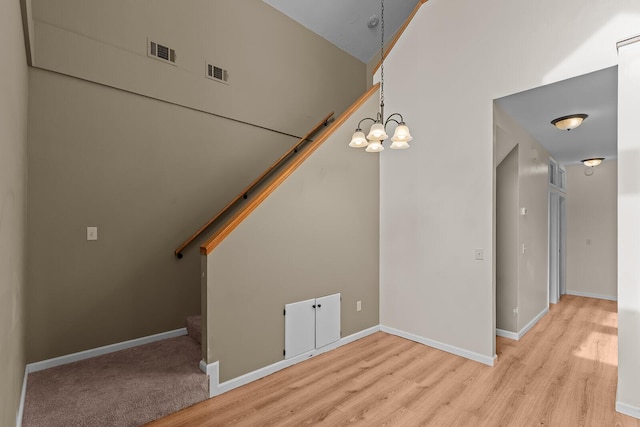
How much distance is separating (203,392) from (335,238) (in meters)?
1.92

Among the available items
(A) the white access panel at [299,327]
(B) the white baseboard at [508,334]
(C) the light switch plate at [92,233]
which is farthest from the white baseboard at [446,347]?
(C) the light switch plate at [92,233]

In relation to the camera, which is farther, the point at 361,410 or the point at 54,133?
the point at 54,133

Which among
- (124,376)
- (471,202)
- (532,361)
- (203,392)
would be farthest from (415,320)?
(124,376)

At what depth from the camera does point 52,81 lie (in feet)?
9.05

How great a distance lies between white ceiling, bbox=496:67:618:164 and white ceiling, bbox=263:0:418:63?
316 cm

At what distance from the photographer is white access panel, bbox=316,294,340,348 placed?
10.8 feet

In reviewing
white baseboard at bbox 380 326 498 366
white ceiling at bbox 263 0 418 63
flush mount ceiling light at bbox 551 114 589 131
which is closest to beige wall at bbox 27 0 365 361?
white ceiling at bbox 263 0 418 63

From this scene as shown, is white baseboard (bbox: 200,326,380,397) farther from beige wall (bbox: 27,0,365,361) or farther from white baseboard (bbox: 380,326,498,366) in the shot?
beige wall (bbox: 27,0,365,361)

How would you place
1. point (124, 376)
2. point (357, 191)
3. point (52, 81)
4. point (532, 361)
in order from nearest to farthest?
point (124, 376)
point (52, 81)
point (532, 361)
point (357, 191)

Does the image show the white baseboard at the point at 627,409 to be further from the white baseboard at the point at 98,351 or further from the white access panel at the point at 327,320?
the white baseboard at the point at 98,351

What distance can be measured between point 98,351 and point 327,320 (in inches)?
89.5

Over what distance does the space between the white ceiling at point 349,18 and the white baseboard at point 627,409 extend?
5744 mm

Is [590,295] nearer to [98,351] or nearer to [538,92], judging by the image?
[538,92]

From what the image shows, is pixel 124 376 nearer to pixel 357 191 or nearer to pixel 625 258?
pixel 357 191
